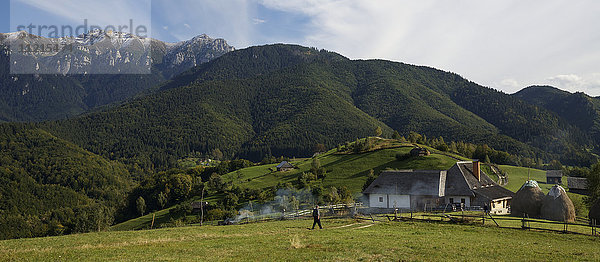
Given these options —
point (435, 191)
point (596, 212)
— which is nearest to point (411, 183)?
point (435, 191)

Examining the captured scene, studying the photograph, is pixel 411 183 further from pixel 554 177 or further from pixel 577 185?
pixel 554 177

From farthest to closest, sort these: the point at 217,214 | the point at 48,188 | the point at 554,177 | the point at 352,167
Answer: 1. the point at 48,188
2. the point at 352,167
3. the point at 554,177
4. the point at 217,214

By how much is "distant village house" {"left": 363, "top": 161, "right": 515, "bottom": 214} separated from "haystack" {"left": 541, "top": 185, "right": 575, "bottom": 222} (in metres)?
10.2

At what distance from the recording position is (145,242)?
22.0 m

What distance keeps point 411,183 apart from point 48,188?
16248 cm

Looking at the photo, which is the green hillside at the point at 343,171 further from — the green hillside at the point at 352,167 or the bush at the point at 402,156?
the bush at the point at 402,156

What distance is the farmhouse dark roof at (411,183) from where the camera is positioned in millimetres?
53938

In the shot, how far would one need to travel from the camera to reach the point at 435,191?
5331 centimetres

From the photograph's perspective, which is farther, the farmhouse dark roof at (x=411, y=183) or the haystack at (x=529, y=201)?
the farmhouse dark roof at (x=411, y=183)

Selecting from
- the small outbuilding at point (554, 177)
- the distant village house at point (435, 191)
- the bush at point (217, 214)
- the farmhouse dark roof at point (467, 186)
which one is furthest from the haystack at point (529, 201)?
the small outbuilding at point (554, 177)

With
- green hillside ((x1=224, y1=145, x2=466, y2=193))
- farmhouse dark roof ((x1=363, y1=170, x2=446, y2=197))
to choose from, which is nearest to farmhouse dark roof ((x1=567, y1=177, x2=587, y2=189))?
green hillside ((x1=224, y1=145, x2=466, y2=193))

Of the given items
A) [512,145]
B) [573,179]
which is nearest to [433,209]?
[573,179]

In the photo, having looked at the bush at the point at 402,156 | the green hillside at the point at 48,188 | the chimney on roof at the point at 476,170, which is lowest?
the green hillside at the point at 48,188

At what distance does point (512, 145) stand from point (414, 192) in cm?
14516
